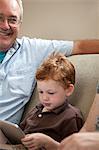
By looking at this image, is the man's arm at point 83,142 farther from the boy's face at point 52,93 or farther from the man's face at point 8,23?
the man's face at point 8,23

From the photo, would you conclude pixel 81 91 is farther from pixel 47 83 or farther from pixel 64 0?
pixel 64 0

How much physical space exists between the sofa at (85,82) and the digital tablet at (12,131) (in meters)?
0.33

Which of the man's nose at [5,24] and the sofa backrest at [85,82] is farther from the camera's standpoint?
the man's nose at [5,24]

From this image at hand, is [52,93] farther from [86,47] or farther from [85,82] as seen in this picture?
[86,47]

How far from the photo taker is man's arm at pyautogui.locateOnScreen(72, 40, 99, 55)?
66.6 inches

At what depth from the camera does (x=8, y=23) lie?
68.7 inches

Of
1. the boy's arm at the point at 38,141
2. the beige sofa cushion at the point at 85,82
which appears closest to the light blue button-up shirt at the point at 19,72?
the beige sofa cushion at the point at 85,82

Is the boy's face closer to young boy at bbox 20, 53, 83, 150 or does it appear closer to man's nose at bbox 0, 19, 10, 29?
young boy at bbox 20, 53, 83, 150

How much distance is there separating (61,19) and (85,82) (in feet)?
5.62

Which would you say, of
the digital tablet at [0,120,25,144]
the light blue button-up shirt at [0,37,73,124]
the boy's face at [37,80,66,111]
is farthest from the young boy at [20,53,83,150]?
the light blue button-up shirt at [0,37,73,124]

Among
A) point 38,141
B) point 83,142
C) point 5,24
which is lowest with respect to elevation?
point 38,141

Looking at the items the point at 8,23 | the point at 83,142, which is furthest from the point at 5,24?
the point at 83,142

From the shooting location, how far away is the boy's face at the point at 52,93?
1326mm

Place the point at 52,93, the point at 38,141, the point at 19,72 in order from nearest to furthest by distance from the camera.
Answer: the point at 38,141 < the point at 52,93 < the point at 19,72
